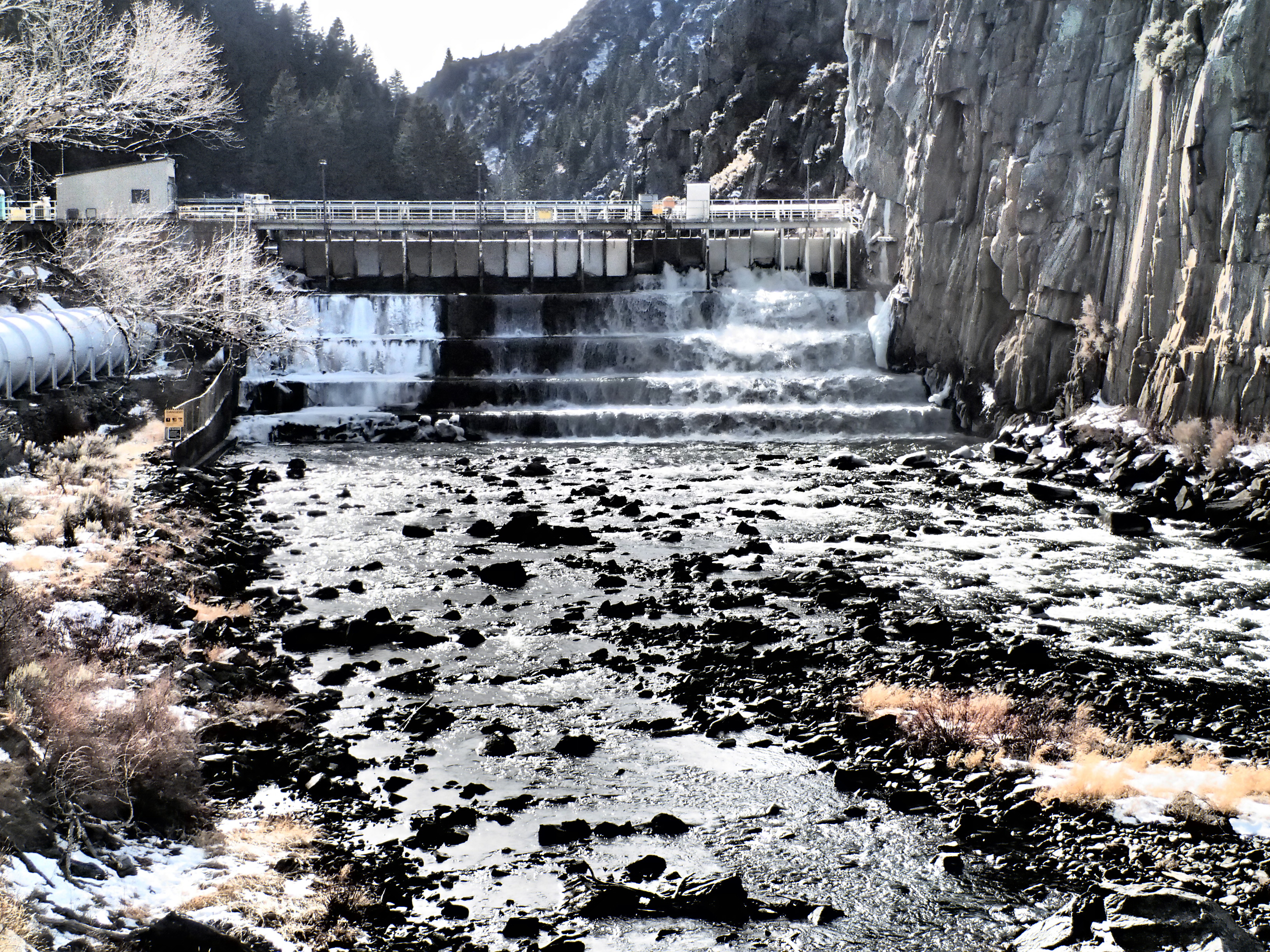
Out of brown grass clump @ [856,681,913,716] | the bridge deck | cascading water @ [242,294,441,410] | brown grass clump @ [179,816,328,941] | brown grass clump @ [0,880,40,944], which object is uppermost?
the bridge deck

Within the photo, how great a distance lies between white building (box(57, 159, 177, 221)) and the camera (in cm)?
5938

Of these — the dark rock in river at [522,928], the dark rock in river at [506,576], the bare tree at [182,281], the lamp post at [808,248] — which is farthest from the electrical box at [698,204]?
the dark rock in river at [522,928]

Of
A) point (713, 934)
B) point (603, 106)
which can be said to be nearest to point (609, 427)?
point (713, 934)

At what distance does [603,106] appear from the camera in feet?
595

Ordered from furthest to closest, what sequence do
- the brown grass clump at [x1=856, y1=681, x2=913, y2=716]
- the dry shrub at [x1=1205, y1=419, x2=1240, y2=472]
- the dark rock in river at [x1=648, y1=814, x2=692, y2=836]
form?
the dry shrub at [x1=1205, y1=419, x2=1240, y2=472]
the brown grass clump at [x1=856, y1=681, x2=913, y2=716]
the dark rock in river at [x1=648, y1=814, x2=692, y2=836]

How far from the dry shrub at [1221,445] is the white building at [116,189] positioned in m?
46.3

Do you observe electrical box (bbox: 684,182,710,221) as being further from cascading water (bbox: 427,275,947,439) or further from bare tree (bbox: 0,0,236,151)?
bare tree (bbox: 0,0,236,151)

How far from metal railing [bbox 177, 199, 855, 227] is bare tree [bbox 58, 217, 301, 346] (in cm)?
364

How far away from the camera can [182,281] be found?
43156 mm

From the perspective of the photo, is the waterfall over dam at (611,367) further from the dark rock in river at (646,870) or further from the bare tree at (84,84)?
the dark rock in river at (646,870)

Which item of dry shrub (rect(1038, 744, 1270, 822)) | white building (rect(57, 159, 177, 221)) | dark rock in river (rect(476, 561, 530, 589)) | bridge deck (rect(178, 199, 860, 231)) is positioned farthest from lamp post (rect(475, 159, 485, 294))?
dry shrub (rect(1038, 744, 1270, 822))

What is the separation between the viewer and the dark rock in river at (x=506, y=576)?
960 inches

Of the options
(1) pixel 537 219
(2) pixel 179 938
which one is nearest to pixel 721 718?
(2) pixel 179 938

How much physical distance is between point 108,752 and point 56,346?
91.7 feet
